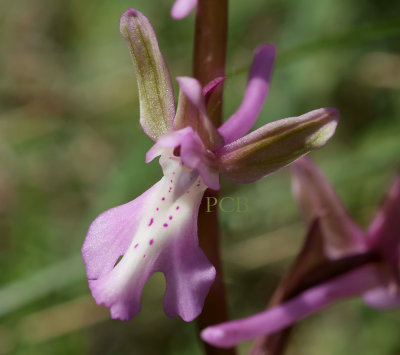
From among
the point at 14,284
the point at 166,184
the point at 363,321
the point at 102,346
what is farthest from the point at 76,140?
the point at 166,184

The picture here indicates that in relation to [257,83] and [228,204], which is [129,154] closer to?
[228,204]

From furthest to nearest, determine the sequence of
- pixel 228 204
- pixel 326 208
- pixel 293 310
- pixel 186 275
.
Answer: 1. pixel 228 204
2. pixel 326 208
3. pixel 293 310
4. pixel 186 275

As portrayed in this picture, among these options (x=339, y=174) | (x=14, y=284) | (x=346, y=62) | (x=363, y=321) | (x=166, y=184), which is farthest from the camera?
(x=346, y=62)

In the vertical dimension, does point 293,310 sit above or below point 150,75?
below

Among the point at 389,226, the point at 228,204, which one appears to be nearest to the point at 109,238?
the point at 389,226

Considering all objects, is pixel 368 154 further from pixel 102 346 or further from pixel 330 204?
pixel 102 346

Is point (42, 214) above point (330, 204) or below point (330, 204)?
below

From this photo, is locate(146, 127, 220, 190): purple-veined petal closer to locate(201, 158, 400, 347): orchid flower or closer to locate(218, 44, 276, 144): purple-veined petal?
locate(218, 44, 276, 144): purple-veined petal

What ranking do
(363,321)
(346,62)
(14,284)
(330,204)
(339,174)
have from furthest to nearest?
(346,62) < (363,321) < (339,174) < (14,284) < (330,204)
